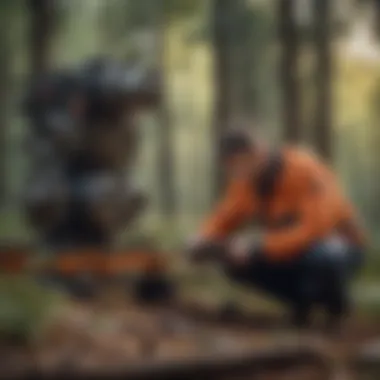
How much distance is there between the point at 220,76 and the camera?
2670 mm

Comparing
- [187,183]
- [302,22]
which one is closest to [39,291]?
[187,183]

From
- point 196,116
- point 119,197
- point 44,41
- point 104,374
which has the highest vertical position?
point 44,41

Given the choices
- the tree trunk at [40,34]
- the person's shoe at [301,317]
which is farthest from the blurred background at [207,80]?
the person's shoe at [301,317]

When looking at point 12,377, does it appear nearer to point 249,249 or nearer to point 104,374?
point 104,374

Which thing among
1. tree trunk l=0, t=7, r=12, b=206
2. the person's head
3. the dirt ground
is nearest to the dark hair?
the person's head

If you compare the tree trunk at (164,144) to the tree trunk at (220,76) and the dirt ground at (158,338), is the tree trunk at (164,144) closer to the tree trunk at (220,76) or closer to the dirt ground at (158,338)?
the tree trunk at (220,76)

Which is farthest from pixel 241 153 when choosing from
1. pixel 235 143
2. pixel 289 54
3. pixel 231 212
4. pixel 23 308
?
pixel 23 308

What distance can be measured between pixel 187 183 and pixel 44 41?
1.43 feet

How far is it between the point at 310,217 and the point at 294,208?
0.04 meters

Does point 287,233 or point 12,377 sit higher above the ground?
point 287,233

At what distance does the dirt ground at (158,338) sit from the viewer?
8.61ft

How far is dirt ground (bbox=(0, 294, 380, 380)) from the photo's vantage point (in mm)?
2625

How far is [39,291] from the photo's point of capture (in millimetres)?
2648

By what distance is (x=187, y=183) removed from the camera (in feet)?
8.70
